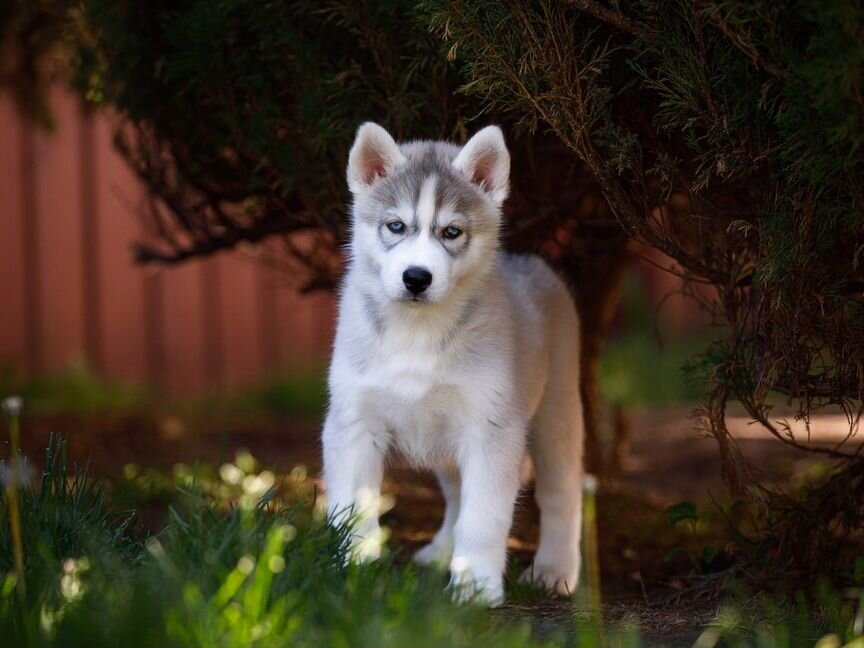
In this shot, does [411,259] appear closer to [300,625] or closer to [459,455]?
[459,455]

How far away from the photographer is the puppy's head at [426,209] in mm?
3824

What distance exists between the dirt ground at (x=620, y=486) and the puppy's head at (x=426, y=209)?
0.79 m

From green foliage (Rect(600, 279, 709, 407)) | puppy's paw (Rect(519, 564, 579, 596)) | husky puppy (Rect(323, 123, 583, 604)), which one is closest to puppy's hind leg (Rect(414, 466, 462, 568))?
puppy's paw (Rect(519, 564, 579, 596))

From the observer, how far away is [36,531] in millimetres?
3336

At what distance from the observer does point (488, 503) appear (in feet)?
12.7

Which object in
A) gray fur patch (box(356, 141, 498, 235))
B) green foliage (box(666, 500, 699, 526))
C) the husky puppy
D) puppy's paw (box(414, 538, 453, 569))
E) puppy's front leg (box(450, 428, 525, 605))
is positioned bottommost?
puppy's paw (box(414, 538, 453, 569))

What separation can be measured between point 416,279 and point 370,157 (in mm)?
545

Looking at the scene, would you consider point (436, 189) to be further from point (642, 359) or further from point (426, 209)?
point (642, 359)

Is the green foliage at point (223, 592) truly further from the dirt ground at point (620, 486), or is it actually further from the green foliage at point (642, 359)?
the green foliage at point (642, 359)

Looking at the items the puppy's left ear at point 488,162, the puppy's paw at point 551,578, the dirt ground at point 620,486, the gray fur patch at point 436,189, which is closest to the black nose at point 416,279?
the gray fur patch at point 436,189

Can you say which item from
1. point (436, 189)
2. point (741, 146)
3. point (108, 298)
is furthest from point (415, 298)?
point (108, 298)

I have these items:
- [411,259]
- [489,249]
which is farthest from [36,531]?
[489,249]

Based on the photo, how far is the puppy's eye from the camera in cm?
397

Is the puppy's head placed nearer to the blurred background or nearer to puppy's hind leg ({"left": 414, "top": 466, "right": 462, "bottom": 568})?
puppy's hind leg ({"left": 414, "top": 466, "right": 462, "bottom": 568})
